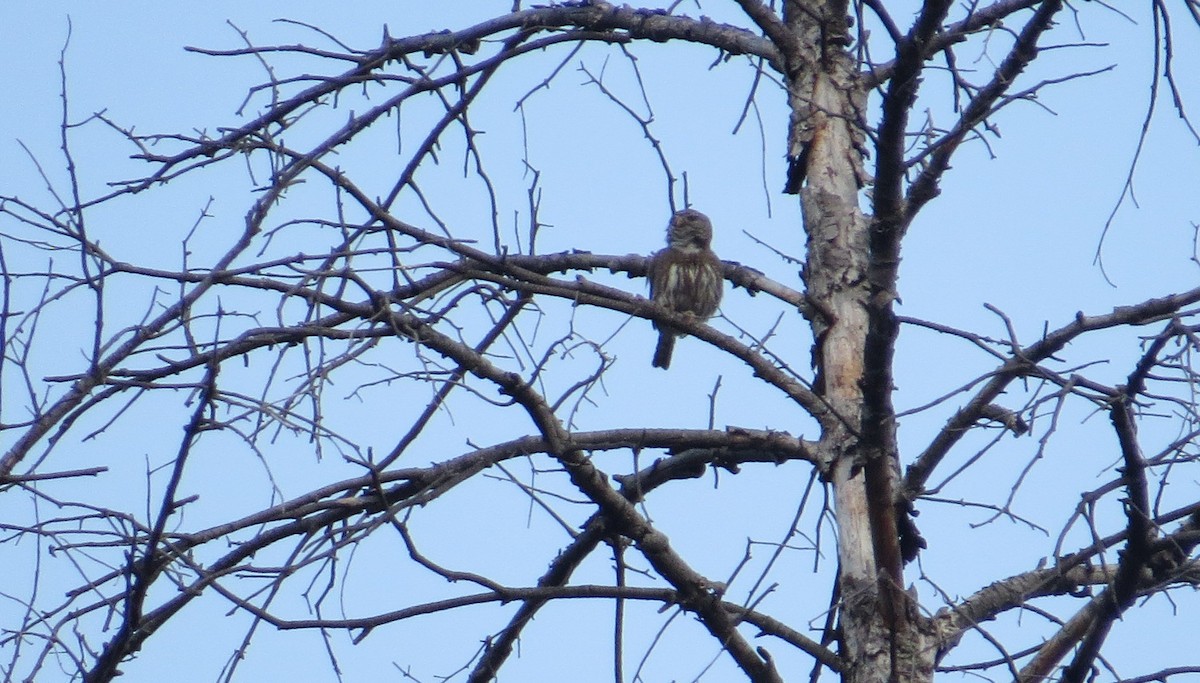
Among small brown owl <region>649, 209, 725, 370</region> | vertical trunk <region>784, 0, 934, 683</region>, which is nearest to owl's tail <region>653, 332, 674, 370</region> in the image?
small brown owl <region>649, 209, 725, 370</region>

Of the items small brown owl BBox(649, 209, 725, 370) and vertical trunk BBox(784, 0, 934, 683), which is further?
small brown owl BBox(649, 209, 725, 370)

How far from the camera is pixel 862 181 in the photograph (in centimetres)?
525

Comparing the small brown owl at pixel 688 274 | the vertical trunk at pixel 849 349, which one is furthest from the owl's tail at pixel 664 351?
the vertical trunk at pixel 849 349

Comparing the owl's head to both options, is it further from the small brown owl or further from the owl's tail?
the owl's tail

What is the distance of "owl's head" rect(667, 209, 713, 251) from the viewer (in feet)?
27.0

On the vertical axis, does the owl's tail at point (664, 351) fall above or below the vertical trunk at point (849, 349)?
above

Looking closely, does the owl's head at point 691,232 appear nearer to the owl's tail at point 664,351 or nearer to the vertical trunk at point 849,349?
the owl's tail at point 664,351

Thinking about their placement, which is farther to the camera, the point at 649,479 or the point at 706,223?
the point at 706,223

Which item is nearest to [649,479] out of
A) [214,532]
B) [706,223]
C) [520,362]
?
[520,362]

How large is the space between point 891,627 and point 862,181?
6.25ft

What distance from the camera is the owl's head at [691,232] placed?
8242 millimetres

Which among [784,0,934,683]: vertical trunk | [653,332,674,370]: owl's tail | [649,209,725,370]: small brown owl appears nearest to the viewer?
[784,0,934,683]: vertical trunk

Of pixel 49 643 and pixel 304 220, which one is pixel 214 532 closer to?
pixel 49 643

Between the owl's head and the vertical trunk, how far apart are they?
2.74 m
